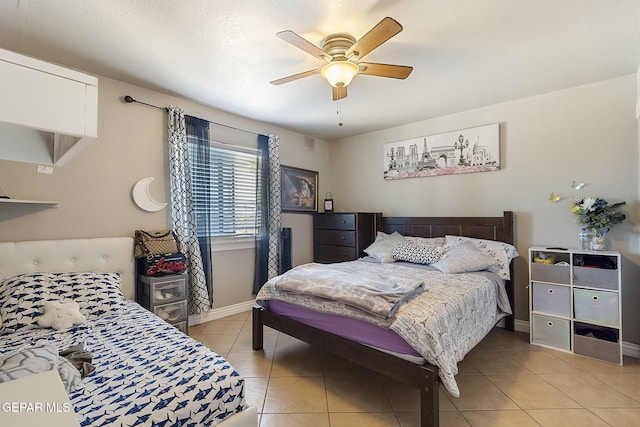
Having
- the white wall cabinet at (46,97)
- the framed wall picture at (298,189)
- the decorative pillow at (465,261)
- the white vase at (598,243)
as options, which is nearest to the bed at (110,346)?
the white wall cabinet at (46,97)

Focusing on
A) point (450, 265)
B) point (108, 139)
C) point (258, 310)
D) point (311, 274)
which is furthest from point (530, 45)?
point (108, 139)

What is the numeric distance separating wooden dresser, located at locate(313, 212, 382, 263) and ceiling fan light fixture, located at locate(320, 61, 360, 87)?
84.9 inches

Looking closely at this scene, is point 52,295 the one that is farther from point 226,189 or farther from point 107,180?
point 226,189

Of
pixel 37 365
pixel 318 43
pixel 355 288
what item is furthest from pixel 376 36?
pixel 37 365

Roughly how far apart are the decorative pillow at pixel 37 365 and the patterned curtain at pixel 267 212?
2516 mm

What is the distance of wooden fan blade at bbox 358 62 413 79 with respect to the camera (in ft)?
6.45

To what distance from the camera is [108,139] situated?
2658 mm

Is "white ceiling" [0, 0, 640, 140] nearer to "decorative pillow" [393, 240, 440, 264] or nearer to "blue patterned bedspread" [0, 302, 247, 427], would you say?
"decorative pillow" [393, 240, 440, 264]

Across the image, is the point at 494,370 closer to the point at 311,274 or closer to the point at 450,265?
the point at 450,265

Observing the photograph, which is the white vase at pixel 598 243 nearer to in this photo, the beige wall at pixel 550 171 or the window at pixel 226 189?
the beige wall at pixel 550 171

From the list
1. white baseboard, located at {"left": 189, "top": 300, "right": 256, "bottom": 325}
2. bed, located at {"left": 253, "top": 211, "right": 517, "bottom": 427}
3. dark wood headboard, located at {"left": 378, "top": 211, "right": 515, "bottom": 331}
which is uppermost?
dark wood headboard, located at {"left": 378, "top": 211, "right": 515, "bottom": 331}

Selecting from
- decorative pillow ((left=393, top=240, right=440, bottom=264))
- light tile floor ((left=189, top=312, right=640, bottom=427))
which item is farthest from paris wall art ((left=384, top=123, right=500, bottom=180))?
light tile floor ((left=189, top=312, right=640, bottom=427))

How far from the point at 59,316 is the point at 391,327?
2.05 meters

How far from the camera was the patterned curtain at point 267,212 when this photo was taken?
12.4 feet
